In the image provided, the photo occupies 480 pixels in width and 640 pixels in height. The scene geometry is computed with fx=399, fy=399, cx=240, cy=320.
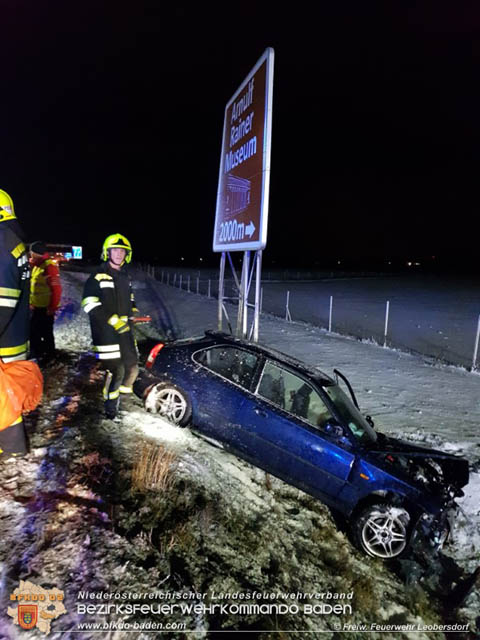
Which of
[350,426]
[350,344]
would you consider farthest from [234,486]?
[350,344]

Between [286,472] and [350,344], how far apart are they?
26.1 ft

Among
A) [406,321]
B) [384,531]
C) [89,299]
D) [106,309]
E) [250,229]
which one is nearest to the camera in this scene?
[384,531]

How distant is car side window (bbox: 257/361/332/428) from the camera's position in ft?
13.9

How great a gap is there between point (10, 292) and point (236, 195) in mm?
5733

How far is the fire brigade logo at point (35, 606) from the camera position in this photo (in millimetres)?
2203

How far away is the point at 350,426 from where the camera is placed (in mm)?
4230

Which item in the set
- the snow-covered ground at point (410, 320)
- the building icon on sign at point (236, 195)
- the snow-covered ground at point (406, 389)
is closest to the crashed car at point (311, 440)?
the snow-covered ground at point (406, 389)

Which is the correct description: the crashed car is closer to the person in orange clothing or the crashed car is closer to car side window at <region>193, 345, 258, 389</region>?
car side window at <region>193, 345, 258, 389</region>

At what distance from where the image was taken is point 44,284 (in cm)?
690

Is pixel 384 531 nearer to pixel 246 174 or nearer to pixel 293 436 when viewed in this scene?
pixel 293 436

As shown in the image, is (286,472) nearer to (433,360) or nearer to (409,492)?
(409,492)

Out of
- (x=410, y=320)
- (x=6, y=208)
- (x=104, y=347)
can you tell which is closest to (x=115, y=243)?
(x=104, y=347)

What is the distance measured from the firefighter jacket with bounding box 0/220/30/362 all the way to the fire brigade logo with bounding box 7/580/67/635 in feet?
5.10

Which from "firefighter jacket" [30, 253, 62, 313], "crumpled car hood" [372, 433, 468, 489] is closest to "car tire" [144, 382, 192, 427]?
"crumpled car hood" [372, 433, 468, 489]
